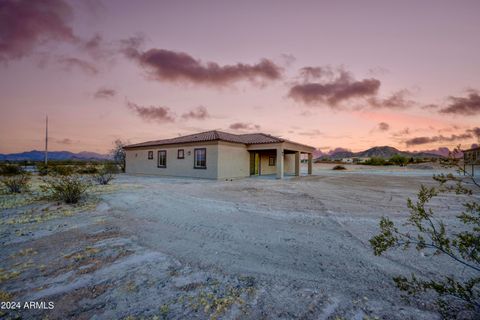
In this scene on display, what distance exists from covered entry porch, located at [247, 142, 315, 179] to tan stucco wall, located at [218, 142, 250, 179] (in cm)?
84

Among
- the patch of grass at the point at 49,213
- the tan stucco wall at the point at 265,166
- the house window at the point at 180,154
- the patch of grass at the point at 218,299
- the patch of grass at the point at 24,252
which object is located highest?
the house window at the point at 180,154

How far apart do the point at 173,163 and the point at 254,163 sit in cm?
724

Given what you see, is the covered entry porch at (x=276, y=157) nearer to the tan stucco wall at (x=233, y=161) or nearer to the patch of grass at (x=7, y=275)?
the tan stucco wall at (x=233, y=161)

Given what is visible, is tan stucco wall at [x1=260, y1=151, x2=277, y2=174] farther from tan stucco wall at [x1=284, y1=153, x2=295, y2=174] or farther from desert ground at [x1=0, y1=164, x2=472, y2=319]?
Result: desert ground at [x1=0, y1=164, x2=472, y2=319]

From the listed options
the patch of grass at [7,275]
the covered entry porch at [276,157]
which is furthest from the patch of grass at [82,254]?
the covered entry porch at [276,157]

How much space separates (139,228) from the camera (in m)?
4.38

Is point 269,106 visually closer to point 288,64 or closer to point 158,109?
point 288,64

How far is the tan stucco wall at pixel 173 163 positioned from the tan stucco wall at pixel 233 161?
0.41 m

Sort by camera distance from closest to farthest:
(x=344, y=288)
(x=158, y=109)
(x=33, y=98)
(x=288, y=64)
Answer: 1. (x=344, y=288)
2. (x=33, y=98)
3. (x=288, y=64)
4. (x=158, y=109)

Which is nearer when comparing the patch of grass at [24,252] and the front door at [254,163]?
the patch of grass at [24,252]

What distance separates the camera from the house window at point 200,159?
15.7 m

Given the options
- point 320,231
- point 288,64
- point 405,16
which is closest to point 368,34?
point 405,16

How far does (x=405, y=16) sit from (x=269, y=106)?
34.3ft

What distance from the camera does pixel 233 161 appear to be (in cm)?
1630
